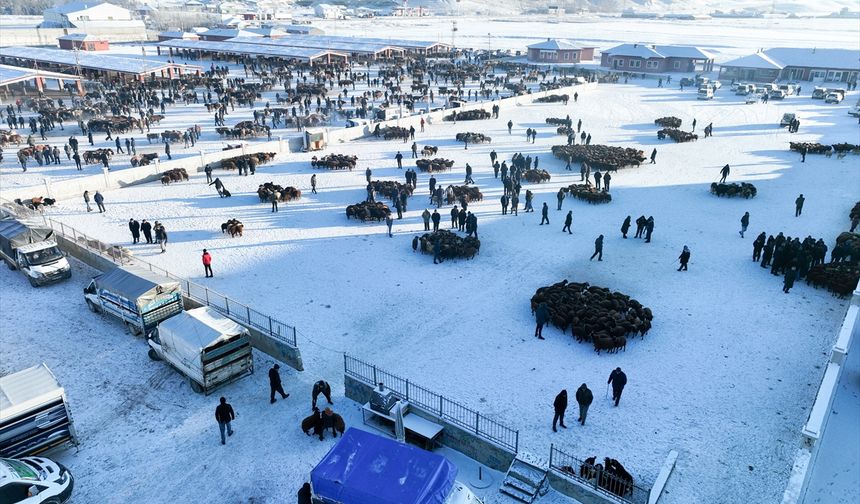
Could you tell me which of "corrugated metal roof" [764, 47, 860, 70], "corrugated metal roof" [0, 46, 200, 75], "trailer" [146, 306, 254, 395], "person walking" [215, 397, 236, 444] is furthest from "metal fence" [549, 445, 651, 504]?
"corrugated metal roof" [764, 47, 860, 70]

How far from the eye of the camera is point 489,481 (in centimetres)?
1117

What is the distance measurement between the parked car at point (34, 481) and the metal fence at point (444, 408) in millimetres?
5711

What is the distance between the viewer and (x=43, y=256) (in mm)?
18953

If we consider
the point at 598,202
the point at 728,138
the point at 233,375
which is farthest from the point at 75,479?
the point at 728,138

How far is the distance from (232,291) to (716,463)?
46.4 feet

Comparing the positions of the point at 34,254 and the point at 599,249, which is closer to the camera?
the point at 34,254

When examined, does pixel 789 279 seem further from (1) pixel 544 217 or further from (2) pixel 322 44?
(2) pixel 322 44

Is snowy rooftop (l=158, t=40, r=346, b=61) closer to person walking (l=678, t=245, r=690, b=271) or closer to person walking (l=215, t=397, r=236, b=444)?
person walking (l=678, t=245, r=690, b=271)

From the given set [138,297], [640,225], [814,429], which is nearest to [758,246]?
[640,225]

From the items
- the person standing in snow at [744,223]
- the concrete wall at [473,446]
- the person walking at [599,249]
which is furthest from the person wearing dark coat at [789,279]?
the concrete wall at [473,446]

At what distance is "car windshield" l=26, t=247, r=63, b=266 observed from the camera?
18.7 meters

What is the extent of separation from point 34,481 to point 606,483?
9986 millimetres

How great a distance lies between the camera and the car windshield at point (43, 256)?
18.7m

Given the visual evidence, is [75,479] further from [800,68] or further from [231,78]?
[800,68]
